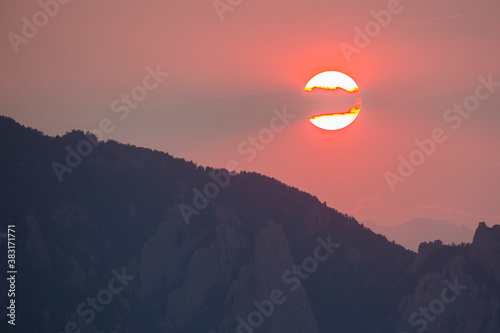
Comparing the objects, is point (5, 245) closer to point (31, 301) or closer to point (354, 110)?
point (31, 301)

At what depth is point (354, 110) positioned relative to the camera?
198750mm

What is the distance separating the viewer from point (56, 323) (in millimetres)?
192750

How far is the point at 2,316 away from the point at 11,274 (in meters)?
11.1

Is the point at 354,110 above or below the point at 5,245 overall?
above

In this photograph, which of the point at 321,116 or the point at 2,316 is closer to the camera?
the point at 2,316

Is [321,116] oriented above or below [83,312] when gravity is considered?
above

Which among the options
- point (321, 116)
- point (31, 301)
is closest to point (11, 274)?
point (31, 301)

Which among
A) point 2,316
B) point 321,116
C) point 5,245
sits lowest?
point 2,316

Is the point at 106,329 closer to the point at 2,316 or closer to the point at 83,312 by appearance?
the point at 83,312

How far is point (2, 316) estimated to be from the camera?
606 ft

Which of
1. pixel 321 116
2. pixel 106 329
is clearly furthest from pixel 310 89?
pixel 106 329

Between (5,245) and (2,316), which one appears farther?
(5,245)

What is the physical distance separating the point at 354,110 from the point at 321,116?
20.6ft

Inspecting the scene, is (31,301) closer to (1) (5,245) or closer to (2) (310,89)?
(1) (5,245)
